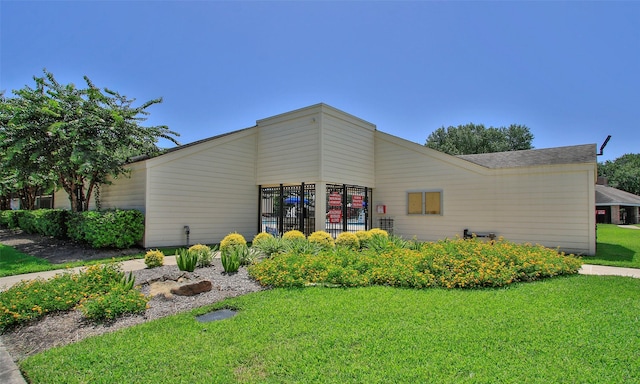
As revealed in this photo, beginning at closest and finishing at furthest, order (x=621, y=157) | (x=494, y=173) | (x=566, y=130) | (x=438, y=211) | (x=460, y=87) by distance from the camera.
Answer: (x=494, y=173) → (x=438, y=211) → (x=460, y=87) → (x=566, y=130) → (x=621, y=157)

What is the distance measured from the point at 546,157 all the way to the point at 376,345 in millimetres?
11990

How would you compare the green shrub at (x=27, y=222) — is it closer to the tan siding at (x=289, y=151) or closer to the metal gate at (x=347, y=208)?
the tan siding at (x=289, y=151)

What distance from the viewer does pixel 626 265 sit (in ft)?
28.0

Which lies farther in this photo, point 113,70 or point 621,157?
point 621,157

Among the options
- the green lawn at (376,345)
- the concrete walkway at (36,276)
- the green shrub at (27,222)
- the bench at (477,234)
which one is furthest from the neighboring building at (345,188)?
Result: the green lawn at (376,345)

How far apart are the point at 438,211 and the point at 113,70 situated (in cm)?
1348

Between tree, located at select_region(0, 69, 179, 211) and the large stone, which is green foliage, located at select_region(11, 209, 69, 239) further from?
the large stone

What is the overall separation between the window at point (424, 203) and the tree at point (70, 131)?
1017 cm

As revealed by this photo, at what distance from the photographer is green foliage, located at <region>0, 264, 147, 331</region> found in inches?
172

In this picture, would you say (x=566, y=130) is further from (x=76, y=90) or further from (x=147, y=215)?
(x=76, y=90)

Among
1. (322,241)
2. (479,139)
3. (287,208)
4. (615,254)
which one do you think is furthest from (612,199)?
(322,241)

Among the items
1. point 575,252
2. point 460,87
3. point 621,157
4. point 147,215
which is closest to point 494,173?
point 575,252

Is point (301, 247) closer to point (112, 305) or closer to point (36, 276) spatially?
point (112, 305)

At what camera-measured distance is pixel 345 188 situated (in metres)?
13.0
